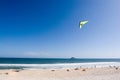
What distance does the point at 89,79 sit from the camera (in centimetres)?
1155

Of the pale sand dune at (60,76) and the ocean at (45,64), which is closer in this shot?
the pale sand dune at (60,76)

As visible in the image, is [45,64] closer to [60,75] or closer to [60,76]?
[60,75]

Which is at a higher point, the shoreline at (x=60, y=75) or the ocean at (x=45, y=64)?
the ocean at (x=45, y=64)

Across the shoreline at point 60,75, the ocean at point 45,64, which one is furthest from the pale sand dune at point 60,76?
the ocean at point 45,64

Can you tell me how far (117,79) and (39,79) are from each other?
16.4 ft

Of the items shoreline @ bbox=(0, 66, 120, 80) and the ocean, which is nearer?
shoreline @ bbox=(0, 66, 120, 80)

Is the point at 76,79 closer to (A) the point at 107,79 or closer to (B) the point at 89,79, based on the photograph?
(B) the point at 89,79

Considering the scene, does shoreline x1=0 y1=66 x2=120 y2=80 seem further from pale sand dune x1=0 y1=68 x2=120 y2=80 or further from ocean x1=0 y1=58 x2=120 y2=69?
ocean x1=0 y1=58 x2=120 y2=69

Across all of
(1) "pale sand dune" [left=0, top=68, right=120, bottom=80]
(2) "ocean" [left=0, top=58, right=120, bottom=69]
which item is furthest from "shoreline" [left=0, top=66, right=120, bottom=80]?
(2) "ocean" [left=0, top=58, right=120, bottom=69]

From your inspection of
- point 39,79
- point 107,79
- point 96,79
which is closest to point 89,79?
point 96,79

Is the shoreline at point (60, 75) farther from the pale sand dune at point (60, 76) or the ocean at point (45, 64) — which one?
the ocean at point (45, 64)

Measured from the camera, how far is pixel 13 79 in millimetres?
11570

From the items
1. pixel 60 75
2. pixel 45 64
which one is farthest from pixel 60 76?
pixel 45 64

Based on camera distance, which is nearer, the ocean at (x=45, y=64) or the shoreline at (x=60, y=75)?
the shoreline at (x=60, y=75)
